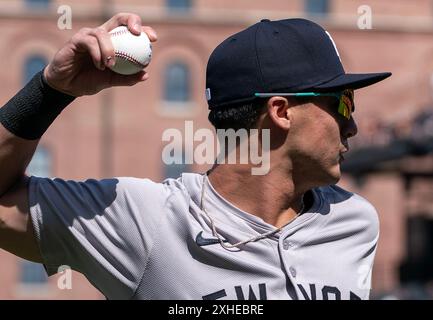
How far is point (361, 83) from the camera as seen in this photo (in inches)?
132

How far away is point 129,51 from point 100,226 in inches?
22.0

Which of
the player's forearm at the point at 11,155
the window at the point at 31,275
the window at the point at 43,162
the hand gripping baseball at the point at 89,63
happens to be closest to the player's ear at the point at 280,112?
the hand gripping baseball at the point at 89,63

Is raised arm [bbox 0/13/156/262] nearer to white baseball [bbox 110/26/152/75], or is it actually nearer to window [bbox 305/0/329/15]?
white baseball [bbox 110/26/152/75]

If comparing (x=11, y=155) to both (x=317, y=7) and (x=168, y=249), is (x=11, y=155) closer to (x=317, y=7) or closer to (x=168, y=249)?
(x=168, y=249)

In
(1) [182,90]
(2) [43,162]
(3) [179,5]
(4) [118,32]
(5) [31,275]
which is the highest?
(3) [179,5]

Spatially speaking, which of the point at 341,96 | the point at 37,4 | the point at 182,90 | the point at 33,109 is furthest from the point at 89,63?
the point at 37,4

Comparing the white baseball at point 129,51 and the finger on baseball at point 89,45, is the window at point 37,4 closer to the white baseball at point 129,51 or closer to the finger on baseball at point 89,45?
the white baseball at point 129,51

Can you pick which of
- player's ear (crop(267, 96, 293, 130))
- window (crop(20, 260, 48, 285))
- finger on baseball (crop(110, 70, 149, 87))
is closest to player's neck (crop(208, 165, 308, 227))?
player's ear (crop(267, 96, 293, 130))

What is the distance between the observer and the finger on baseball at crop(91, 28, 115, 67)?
120 inches

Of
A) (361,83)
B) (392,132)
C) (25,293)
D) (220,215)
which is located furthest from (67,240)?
(25,293)

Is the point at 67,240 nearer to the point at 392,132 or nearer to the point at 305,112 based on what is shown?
the point at 305,112

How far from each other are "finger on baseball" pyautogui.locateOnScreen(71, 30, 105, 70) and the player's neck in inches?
24.8

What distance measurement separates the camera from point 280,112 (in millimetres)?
3396

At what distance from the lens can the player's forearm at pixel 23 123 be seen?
10.5 ft
